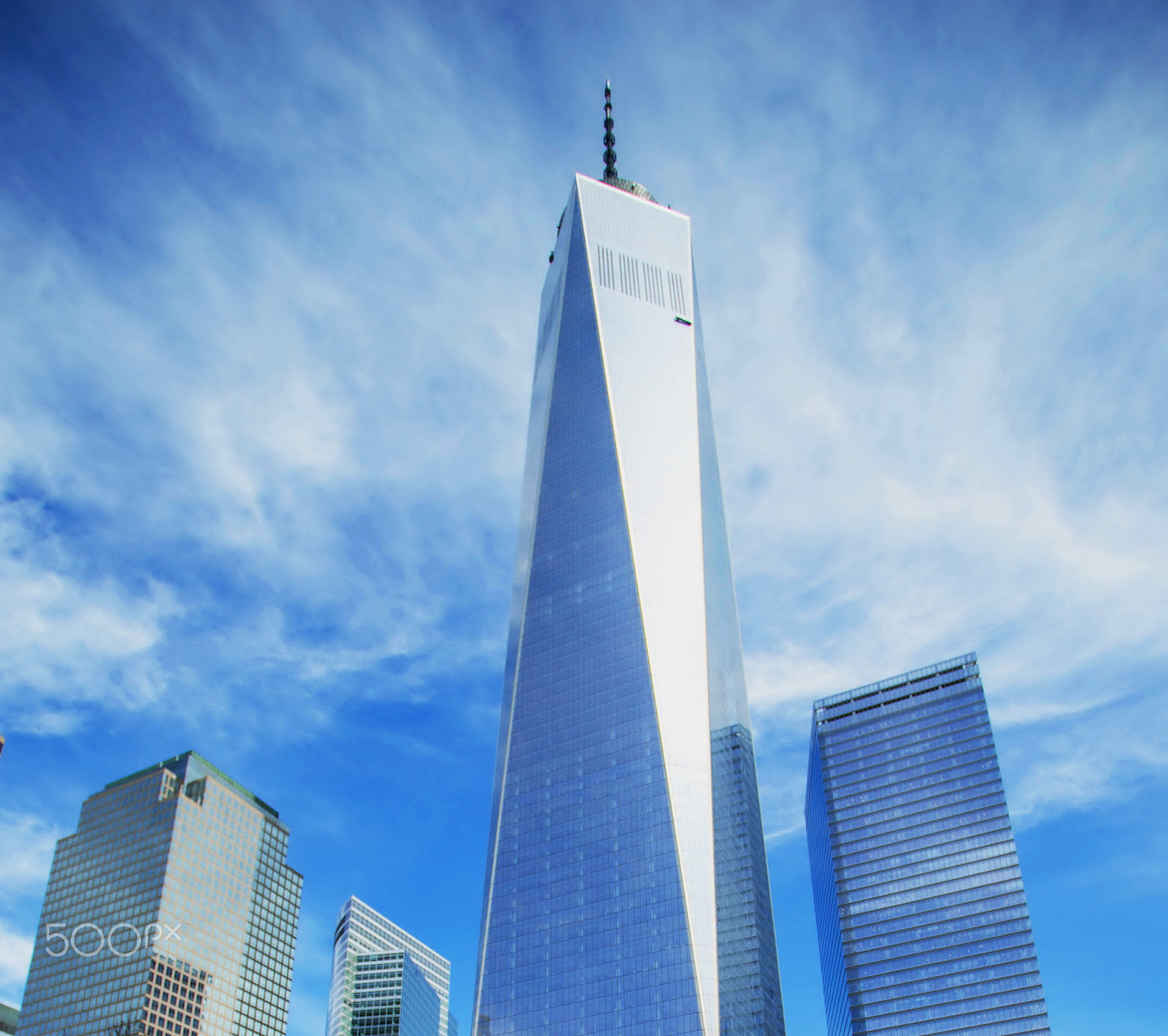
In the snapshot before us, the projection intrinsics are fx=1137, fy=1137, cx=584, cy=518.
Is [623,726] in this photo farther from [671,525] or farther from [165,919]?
[165,919]

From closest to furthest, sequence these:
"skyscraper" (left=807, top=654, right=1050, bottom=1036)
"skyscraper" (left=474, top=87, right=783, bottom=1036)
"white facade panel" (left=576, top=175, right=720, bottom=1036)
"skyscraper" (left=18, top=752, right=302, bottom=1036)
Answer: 1. "skyscraper" (left=474, top=87, right=783, bottom=1036)
2. "white facade panel" (left=576, top=175, right=720, bottom=1036)
3. "skyscraper" (left=807, top=654, right=1050, bottom=1036)
4. "skyscraper" (left=18, top=752, right=302, bottom=1036)

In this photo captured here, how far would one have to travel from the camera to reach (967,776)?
183 meters

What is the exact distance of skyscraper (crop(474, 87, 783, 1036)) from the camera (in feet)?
446

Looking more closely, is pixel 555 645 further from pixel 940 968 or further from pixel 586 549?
pixel 940 968

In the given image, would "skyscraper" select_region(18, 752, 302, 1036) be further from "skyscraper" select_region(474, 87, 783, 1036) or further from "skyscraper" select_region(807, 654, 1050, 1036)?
"skyscraper" select_region(807, 654, 1050, 1036)

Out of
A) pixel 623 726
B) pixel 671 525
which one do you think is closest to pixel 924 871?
pixel 623 726

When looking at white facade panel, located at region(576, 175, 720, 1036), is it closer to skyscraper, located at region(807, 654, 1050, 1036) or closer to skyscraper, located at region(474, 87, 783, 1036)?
skyscraper, located at region(474, 87, 783, 1036)

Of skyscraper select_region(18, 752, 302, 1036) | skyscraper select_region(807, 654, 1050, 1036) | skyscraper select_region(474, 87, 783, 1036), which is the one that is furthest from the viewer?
skyscraper select_region(18, 752, 302, 1036)

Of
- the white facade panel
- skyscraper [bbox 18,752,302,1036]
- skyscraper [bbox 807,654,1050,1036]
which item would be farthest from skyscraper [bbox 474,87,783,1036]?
skyscraper [bbox 18,752,302,1036]

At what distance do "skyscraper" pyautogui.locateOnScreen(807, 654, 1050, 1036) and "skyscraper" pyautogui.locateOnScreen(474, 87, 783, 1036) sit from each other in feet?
97.6

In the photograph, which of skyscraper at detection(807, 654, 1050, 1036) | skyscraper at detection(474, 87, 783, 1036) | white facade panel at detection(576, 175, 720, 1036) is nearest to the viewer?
skyscraper at detection(474, 87, 783, 1036)

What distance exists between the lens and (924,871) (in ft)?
584

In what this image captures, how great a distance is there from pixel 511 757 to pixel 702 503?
158 ft

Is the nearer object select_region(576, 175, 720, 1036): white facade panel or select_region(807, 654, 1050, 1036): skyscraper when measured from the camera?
select_region(576, 175, 720, 1036): white facade panel
